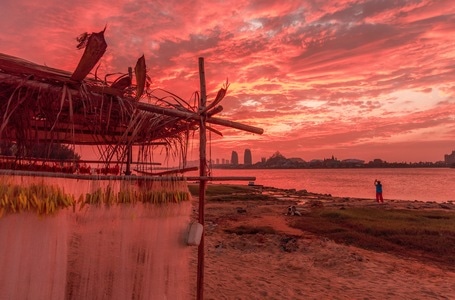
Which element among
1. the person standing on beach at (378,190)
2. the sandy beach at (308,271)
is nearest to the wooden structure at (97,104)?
the sandy beach at (308,271)

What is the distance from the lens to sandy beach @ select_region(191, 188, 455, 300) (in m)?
8.16

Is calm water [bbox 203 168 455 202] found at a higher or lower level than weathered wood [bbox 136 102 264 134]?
lower

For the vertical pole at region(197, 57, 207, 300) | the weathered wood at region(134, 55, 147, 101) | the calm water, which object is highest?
the weathered wood at region(134, 55, 147, 101)

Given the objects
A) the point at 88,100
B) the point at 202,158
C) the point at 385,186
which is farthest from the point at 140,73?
the point at 385,186

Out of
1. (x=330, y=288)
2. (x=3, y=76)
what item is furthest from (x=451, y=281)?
(x=3, y=76)

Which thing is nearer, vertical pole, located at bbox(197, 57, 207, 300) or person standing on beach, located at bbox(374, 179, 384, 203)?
vertical pole, located at bbox(197, 57, 207, 300)

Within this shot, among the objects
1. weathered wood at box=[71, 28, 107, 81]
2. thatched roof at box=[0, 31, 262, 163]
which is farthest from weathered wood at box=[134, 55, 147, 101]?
weathered wood at box=[71, 28, 107, 81]

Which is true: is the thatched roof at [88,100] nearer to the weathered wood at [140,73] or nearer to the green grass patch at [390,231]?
the weathered wood at [140,73]

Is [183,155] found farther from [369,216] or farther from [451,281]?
[369,216]

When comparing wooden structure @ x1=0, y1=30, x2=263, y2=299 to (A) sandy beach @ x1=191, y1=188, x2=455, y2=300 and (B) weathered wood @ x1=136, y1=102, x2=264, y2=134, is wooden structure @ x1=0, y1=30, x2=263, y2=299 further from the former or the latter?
(A) sandy beach @ x1=191, y1=188, x2=455, y2=300

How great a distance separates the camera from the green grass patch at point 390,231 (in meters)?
13.0

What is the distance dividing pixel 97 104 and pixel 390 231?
15.8 m

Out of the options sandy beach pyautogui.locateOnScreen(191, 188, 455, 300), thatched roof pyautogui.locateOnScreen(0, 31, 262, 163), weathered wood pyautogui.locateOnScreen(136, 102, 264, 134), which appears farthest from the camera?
sandy beach pyautogui.locateOnScreen(191, 188, 455, 300)

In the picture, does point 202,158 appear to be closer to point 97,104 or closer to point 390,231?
point 97,104
